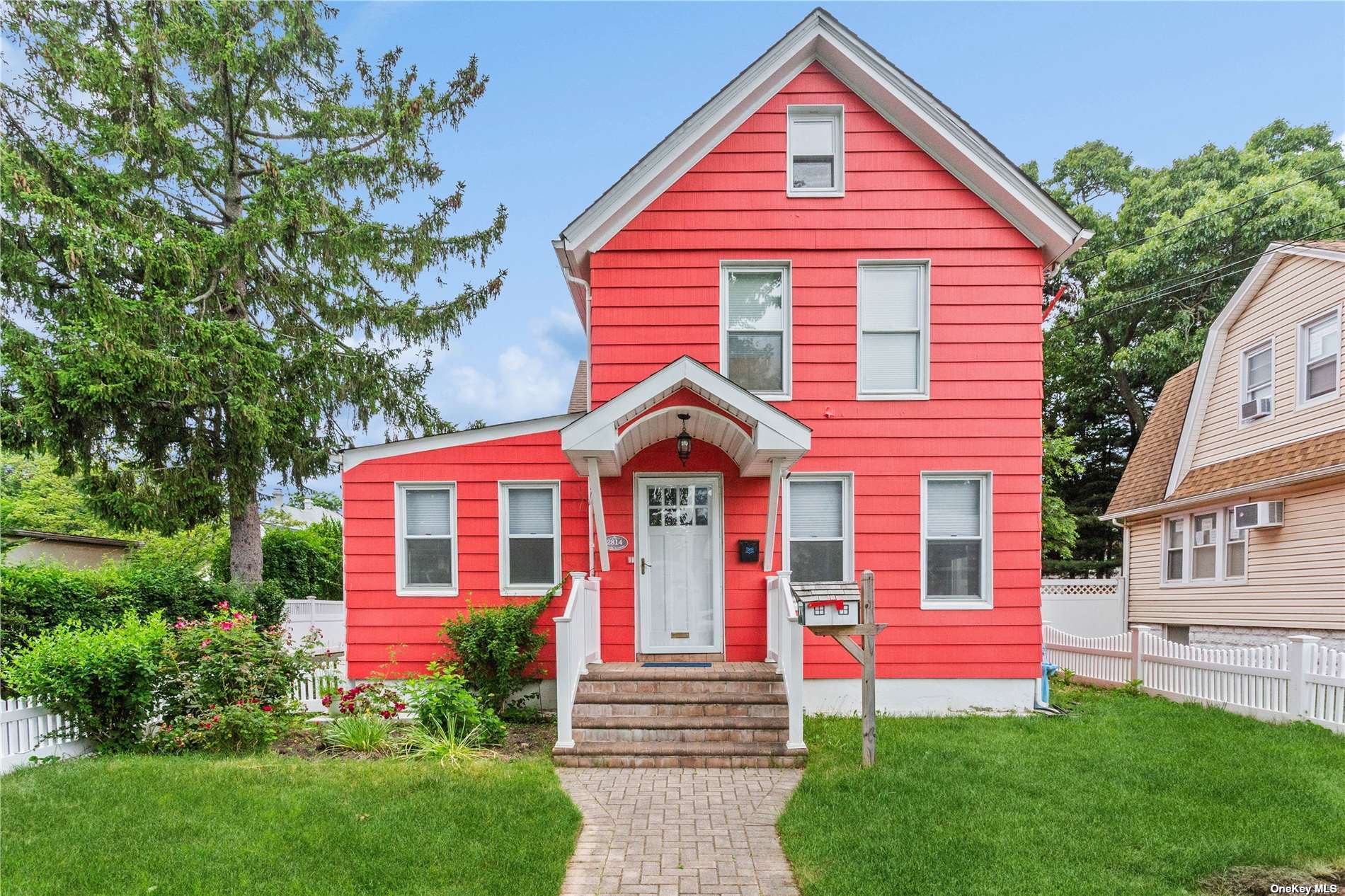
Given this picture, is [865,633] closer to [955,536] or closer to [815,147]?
[955,536]

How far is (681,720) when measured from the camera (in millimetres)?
6602

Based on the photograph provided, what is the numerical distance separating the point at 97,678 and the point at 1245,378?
16.4m

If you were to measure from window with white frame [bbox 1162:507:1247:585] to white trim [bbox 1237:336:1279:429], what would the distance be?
152 centimetres

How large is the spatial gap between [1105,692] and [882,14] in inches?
421

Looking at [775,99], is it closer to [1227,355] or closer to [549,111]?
[549,111]

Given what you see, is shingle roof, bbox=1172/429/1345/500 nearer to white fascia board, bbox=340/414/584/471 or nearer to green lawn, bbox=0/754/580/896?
white fascia board, bbox=340/414/584/471

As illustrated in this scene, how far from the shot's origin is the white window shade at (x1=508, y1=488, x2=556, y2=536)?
8.48 meters

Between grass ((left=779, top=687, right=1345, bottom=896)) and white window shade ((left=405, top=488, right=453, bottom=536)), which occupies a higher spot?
A: white window shade ((left=405, top=488, right=453, bottom=536))

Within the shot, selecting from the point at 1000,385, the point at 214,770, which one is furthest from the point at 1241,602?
the point at 214,770

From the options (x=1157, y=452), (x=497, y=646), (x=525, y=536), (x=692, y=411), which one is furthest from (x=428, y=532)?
(x=1157, y=452)

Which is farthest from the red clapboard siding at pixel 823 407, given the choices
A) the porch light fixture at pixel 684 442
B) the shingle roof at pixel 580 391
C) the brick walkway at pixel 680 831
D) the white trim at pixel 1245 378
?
the white trim at pixel 1245 378

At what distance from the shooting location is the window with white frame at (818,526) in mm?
8258

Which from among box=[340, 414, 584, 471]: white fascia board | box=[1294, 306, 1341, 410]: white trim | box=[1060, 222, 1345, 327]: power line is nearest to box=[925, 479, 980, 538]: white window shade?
box=[340, 414, 584, 471]: white fascia board

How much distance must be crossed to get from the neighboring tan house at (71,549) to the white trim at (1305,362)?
23.8 meters
